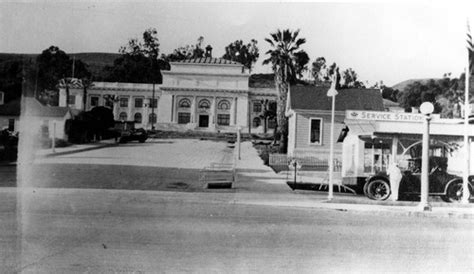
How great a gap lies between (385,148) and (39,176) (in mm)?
10359

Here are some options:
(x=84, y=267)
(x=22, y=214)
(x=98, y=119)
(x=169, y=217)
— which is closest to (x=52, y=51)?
(x=98, y=119)

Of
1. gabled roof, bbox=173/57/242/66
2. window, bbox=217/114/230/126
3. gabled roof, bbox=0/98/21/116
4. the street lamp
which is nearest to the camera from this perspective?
the street lamp

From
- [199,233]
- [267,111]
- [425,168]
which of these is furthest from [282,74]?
[199,233]

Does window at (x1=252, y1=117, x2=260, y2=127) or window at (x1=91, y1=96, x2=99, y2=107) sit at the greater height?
window at (x1=91, y1=96, x2=99, y2=107)

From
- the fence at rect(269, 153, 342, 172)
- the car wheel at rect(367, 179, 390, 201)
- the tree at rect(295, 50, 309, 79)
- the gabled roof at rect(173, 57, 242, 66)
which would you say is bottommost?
the car wheel at rect(367, 179, 390, 201)

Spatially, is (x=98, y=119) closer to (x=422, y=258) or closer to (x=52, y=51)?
(x=52, y=51)

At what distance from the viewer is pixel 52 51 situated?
11703mm

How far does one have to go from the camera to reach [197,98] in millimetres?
19422

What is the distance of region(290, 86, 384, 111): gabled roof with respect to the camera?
49.2 ft

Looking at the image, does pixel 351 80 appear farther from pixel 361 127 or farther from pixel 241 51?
pixel 241 51

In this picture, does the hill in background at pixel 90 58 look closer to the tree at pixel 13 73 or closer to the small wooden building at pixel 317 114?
the tree at pixel 13 73

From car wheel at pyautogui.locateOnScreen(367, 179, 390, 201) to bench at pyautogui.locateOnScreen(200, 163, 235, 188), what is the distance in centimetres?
426

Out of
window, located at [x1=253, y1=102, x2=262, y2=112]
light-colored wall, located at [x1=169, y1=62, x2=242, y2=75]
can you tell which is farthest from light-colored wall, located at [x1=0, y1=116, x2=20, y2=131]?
window, located at [x1=253, y1=102, x2=262, y2=112]

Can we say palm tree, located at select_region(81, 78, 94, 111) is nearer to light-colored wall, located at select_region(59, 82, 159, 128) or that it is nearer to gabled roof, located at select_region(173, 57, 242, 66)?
light-colored wall, located at select_region(59, 82, 159, 128)
